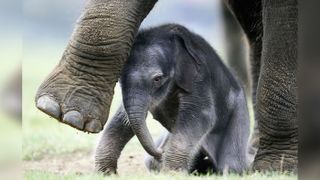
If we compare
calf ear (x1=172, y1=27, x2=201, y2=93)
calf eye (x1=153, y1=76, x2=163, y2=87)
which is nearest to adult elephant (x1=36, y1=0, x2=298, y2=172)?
calf eye (x1=153, y1=76, x2=163, y2=87)

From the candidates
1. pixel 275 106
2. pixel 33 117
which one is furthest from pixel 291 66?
pixel 33 117

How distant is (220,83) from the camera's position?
5.25 metres

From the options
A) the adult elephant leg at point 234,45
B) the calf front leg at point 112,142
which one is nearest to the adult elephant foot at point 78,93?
the calf front leg at point 112,142

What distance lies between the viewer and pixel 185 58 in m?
5.00

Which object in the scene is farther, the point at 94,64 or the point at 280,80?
the point at 280,80

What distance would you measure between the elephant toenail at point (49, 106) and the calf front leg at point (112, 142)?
84cm

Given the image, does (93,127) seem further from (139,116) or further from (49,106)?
(139,116)

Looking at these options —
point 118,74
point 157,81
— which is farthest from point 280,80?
point 118,74

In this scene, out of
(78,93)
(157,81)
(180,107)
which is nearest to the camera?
(78,93)

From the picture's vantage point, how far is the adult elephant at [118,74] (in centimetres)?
422

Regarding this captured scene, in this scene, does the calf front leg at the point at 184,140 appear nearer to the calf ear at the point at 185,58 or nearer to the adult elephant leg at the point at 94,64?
the calf ear at the point at 185,58

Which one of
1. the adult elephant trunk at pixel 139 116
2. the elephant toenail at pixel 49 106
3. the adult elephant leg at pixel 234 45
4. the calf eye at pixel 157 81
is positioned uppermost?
the calf eye at pixel 157 81

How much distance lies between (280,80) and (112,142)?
1122 mm

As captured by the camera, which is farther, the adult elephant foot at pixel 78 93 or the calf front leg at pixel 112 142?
the calf front leg at pixel 112 142
